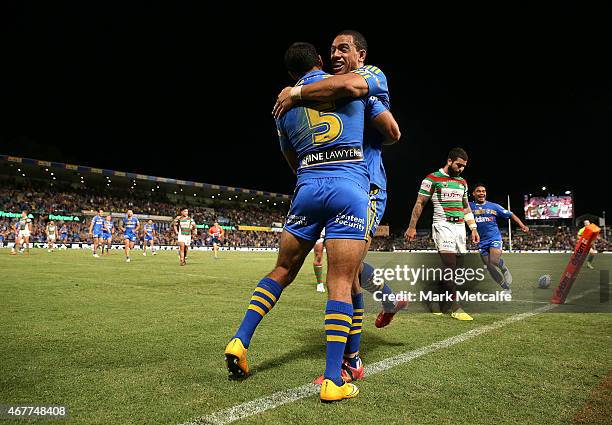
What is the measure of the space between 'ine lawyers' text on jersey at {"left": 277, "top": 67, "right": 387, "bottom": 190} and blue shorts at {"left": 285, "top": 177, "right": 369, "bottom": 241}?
67mm

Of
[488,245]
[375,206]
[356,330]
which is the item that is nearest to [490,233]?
[488,245]

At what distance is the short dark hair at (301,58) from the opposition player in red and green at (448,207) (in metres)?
3.94

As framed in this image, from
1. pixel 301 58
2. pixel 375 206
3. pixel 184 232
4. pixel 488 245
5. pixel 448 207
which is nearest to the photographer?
pixel 301 58

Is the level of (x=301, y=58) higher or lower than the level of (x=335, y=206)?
higher

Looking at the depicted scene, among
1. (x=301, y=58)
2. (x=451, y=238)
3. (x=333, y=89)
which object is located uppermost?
(x=301, y=58)

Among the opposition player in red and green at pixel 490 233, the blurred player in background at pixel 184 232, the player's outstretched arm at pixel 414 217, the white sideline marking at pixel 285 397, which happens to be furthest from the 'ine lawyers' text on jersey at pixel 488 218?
the blurred player in background at pixel 184 232

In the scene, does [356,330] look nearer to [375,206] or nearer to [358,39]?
[375,206]

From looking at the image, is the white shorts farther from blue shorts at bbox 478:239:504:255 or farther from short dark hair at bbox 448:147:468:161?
blue shorts at bbox 478:239:504:255

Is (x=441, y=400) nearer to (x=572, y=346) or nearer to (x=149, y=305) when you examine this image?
(x=572, y=346)

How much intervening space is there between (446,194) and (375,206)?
3.60 metres

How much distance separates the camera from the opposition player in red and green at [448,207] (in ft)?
21.7

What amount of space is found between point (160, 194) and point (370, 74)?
213ft

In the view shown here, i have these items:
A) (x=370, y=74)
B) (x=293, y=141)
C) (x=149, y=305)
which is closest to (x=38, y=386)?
(x=293, y=141)

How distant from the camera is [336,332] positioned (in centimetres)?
279
